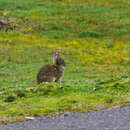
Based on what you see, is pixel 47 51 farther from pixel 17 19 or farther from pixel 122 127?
pixel 122 127

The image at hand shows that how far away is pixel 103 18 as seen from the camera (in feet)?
179

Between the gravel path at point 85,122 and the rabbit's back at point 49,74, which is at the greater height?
the gravel path at point 85,122

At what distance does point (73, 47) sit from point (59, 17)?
47.0 feet

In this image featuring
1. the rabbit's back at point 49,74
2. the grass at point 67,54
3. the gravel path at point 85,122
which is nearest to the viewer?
the gravel path at point 85,122

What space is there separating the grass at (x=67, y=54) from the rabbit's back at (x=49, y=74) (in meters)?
0.53

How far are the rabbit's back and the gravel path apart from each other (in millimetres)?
8116

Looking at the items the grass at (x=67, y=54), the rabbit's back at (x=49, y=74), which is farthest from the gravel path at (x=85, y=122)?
the rabbit's back at (x=49, y=74)

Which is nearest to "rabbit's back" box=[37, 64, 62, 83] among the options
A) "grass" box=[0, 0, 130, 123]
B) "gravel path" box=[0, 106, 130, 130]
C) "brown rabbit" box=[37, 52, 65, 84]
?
"brown rabbit" box=[37, 52, 65, 84]

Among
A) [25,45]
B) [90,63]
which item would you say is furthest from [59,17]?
[90,63]

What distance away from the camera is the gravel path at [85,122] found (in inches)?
437

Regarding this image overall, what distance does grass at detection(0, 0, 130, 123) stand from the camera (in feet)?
48.7

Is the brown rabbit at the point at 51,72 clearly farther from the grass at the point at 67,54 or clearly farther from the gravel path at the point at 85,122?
the gravel path at the point at 85,122

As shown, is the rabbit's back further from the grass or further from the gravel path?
the gravel path

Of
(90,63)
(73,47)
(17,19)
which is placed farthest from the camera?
(17,19)
